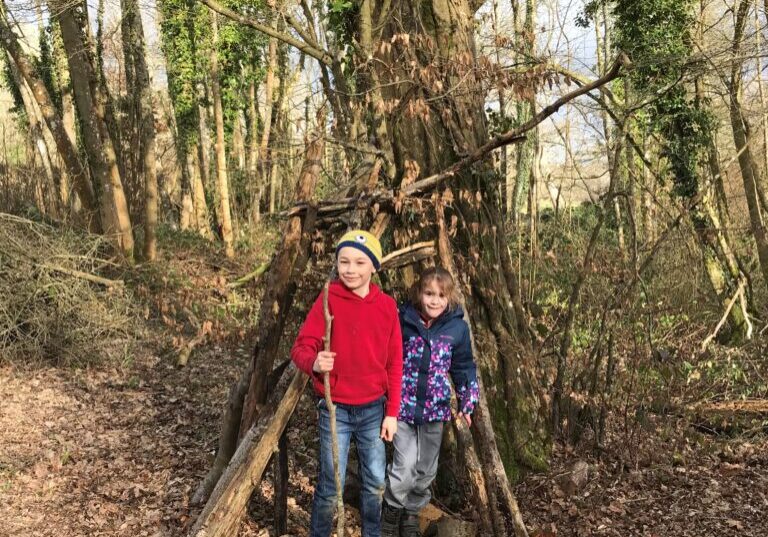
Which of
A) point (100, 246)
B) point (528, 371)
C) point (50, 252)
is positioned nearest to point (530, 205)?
point (528, 371)

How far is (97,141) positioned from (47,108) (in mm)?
851

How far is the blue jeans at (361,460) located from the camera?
3.29 m

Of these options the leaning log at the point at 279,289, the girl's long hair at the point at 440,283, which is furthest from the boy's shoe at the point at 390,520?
the girl's long hair at the point at 440,283

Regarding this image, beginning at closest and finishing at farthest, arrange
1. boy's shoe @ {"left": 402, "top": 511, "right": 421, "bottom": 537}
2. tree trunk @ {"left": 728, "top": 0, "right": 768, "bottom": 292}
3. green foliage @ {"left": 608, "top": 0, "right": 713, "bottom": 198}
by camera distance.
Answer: boy's shoe @ {"left": 402, "top": 511, "right": 421, "bottom": 537}, tree trunk @ {"left": 728, "top": 0, "right": 768, "bottom": 292}, green foliage @ {"left": 608, "top": 0, "right": 713, "bottom": 198}

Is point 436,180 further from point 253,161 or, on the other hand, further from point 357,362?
point 253,161

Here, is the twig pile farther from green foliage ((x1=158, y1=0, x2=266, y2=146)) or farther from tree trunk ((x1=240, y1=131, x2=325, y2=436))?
green foliage ((x1=158, y1=0, x2=266, y2=146))

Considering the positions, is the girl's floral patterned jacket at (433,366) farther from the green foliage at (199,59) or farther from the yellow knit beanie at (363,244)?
the green foliage at (199,59)

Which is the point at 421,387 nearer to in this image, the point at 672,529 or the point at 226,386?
the point at 672,529

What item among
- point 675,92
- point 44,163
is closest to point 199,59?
point 44,163

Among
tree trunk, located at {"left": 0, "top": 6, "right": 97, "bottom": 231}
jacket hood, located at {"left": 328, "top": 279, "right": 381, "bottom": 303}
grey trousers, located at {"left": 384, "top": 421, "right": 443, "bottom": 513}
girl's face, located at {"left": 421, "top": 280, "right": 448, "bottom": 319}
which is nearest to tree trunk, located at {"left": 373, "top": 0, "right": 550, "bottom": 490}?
girl's face, located at {"left": 421, "top": 280, "right": 448, "bottom": 319}

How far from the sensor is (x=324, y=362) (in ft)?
9.64

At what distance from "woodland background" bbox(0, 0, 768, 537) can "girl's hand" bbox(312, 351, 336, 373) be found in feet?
3.07

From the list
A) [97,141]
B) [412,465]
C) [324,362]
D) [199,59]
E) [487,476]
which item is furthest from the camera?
[199,59]

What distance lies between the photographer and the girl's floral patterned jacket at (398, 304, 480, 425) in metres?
3.50
